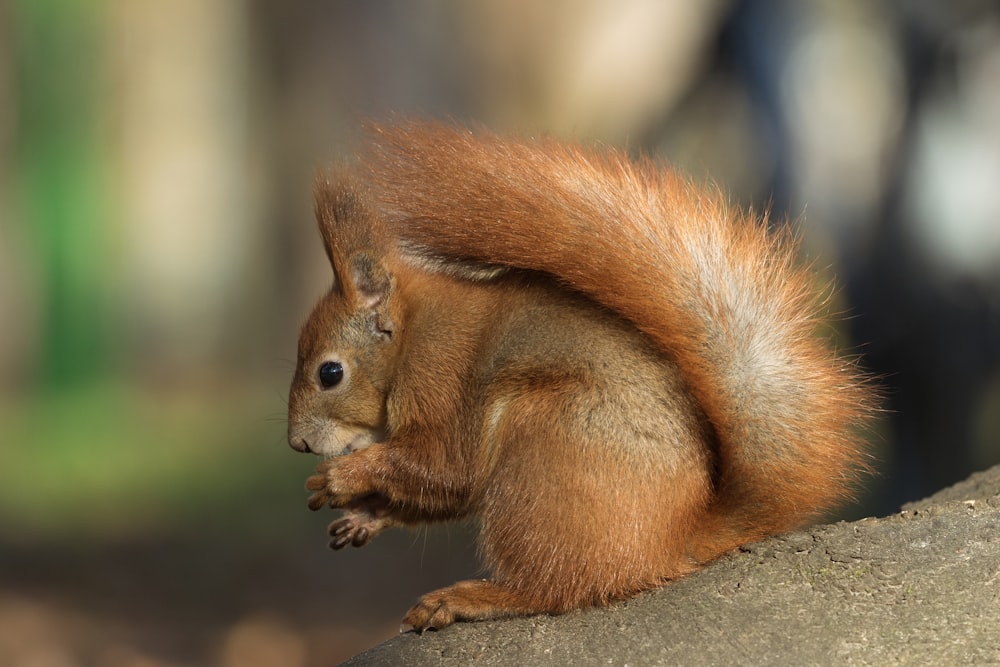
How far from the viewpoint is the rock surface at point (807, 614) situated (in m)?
1.47

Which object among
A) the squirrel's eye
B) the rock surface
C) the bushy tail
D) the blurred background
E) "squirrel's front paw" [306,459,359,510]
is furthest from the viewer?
the blurred background

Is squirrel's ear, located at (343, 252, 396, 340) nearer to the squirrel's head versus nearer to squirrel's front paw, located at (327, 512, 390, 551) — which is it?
the squirrel's head

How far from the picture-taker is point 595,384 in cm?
165

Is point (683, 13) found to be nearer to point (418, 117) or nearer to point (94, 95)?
point (94, 95)

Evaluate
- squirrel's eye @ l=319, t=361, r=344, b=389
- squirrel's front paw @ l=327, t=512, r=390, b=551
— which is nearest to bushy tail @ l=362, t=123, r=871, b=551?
squirrel's eye @ l=319, t=361, r=344, b=389

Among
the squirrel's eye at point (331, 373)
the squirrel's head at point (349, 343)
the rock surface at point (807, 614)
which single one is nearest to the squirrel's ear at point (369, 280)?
the squirrel's head at point (349, 343)

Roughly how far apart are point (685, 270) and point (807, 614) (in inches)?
20.7

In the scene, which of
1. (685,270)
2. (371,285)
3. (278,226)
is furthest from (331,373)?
(278,226)

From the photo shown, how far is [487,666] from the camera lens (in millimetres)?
1578

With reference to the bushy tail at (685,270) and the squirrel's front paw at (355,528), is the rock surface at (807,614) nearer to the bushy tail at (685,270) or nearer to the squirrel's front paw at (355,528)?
the bushy tail at (685,270)

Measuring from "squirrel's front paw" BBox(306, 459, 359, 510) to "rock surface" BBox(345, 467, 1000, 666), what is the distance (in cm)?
25

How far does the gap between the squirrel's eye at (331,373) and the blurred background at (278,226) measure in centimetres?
250

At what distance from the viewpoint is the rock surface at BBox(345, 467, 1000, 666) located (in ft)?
4.81

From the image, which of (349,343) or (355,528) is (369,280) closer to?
(349,343)
